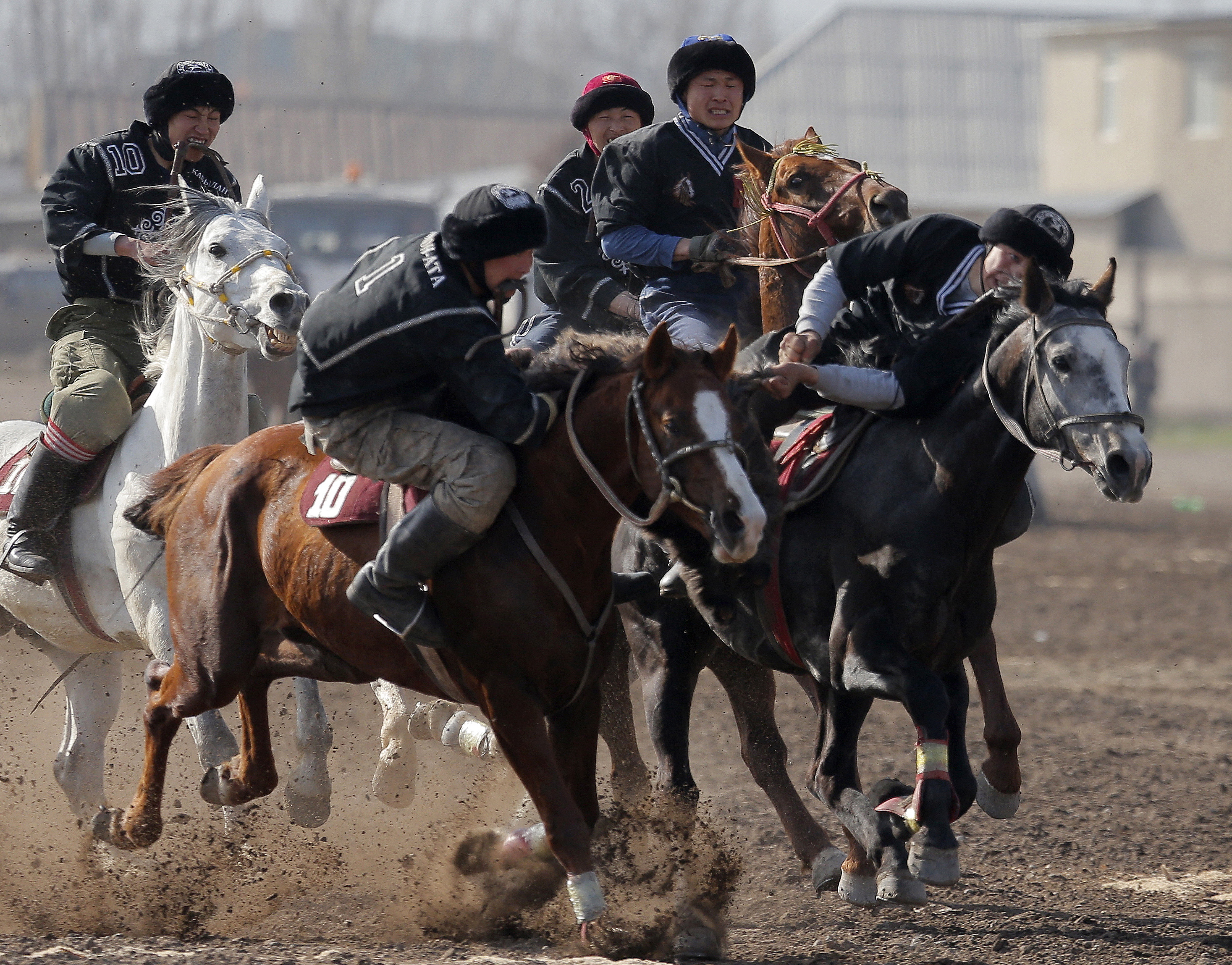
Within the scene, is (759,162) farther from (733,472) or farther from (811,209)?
(733,472)

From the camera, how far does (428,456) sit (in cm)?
457

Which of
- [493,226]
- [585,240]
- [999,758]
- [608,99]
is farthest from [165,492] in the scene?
[999,758]

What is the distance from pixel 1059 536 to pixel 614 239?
11894 millimetres

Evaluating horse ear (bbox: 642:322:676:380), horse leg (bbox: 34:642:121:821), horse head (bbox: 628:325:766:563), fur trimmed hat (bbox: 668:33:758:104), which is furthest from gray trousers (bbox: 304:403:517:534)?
horse leg (bbox: 34:642:121:821)

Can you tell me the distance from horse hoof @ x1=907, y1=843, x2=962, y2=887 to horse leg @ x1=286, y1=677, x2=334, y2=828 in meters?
2.25

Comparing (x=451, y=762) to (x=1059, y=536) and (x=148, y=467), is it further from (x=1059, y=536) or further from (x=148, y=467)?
(x=1059, y=536)

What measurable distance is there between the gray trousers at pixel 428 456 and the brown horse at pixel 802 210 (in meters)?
1.50

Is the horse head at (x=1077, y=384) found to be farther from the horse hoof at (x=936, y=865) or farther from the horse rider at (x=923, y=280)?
the horse hoof at (x=936, y=865)

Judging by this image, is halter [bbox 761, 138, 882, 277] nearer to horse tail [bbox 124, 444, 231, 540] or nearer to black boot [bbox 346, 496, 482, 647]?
black boot [bbox 346, 496, 482, 647]

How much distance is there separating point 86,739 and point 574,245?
9.26 ft

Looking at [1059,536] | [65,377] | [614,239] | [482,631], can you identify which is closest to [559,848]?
[482,631]

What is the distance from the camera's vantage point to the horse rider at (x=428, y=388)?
446 cm

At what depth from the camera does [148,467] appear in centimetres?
606

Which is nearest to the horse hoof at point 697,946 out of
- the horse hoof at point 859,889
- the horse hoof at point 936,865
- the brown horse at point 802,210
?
the horse hoof at point 859,889
